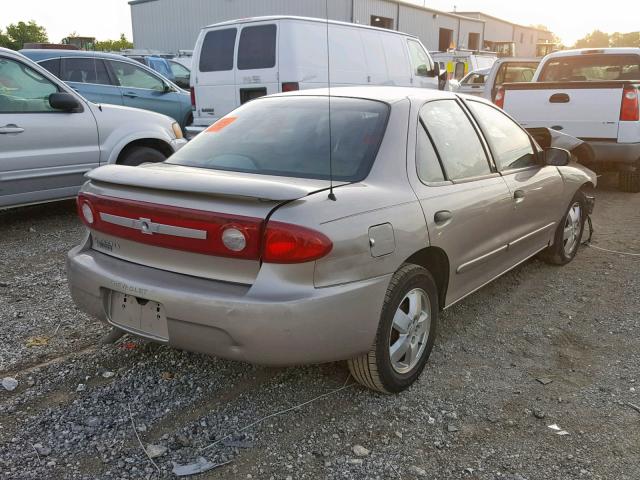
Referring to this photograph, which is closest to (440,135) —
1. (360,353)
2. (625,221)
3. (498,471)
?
(360,353)

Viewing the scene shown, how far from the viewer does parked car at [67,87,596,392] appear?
8.09 feet

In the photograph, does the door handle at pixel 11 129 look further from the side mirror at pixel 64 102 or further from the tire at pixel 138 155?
the tire at pixel 138 155

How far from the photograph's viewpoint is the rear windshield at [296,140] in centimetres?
303

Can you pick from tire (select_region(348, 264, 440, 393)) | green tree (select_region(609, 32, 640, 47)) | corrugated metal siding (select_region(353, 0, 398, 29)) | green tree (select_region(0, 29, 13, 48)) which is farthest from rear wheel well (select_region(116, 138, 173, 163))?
green tree (select_region(609, 32, 640, 47))

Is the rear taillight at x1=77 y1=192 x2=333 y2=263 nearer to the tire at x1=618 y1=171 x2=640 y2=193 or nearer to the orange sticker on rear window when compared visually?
the orange sticker on rear window

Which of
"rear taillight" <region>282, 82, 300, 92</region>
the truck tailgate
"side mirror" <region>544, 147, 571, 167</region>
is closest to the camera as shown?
"side mirror" <region>544, 147, 571, 167</region>

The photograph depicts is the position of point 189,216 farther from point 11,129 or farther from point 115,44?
point 115,44

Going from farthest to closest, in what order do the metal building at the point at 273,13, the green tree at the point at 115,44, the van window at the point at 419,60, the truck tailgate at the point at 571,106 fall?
1. the green tree at the point at 115,44
2. the metal building at the point at 273,13
3. the van window at the point at 419,60
4. the truck tailgate at the point at 571,106

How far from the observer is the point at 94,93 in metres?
9.42

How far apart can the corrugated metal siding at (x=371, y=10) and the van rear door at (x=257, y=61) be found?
20.1 metres

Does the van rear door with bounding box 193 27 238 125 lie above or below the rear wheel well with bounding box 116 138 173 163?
above

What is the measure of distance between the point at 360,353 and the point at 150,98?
27.7ft

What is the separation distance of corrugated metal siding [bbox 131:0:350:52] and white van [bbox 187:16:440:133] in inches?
693

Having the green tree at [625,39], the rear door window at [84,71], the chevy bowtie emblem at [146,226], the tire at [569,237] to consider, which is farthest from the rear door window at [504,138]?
the green tree at [625,39]
